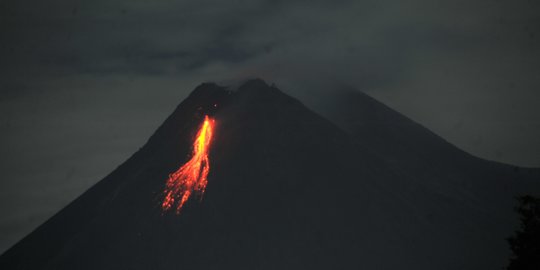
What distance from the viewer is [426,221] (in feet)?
447

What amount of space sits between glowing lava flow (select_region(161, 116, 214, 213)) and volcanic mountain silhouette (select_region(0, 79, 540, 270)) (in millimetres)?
2391

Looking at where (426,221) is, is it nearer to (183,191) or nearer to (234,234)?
(234,234)

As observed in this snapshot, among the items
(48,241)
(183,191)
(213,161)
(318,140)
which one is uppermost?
(318,140)

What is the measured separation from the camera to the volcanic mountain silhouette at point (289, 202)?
121000 mm

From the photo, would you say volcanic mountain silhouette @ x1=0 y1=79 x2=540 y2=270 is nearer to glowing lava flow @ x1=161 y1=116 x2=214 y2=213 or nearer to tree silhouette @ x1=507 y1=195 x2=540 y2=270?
glowing lava flow @ x1=161 y1=116 x2=214 y2=213

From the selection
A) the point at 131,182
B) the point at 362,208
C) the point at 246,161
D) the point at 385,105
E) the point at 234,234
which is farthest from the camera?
the point at 385,105

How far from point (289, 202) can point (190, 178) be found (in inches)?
1082

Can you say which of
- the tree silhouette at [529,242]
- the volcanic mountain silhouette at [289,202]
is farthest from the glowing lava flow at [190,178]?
the tree silhouette at [529,242]

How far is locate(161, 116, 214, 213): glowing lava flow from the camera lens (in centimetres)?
13550

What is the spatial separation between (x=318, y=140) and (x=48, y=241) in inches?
3220

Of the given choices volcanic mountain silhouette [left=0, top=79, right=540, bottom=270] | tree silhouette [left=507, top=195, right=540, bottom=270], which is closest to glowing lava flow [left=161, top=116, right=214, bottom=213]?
volcanic mountain silhouette [left=0, top=79, right=540, bottom=270]

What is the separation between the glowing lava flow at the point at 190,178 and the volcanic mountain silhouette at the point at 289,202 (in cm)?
239

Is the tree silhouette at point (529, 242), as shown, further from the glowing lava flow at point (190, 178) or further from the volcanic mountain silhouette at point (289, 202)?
the glowing lava flow at point (190, 178)

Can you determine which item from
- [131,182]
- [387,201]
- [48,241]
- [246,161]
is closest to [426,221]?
[387,201]
